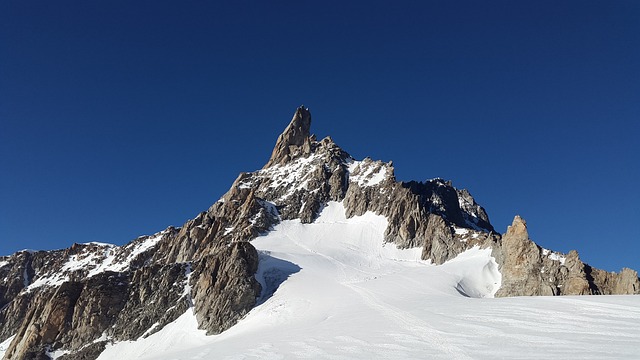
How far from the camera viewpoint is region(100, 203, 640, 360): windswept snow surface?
20016 mm

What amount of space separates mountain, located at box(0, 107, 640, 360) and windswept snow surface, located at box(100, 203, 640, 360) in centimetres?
66

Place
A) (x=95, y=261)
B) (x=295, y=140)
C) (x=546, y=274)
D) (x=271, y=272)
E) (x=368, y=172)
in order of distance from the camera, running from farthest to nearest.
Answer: (x=295, y=140) < (x=368, y=172) < (x=95, y=261) < (x=271, y=272) < (x=546, y=274)

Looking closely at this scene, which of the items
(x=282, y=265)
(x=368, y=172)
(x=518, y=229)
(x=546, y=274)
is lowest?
(x=282, y=265)

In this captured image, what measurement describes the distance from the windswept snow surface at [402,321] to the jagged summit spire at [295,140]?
8201cm

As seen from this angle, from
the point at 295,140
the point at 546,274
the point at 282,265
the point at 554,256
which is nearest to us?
the point at 546,274

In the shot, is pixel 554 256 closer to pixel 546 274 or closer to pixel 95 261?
pixel 546 274

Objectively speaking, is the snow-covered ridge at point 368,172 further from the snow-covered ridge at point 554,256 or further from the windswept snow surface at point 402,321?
the snow-covered ridge at point 554,256

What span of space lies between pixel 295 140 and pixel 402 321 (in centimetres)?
15078

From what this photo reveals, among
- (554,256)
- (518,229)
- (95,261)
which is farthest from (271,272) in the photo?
(95,261)

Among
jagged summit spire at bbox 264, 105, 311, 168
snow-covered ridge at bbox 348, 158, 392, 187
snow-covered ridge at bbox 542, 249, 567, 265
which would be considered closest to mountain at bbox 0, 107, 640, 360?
snow-covered ridge at bbox 542, 249, 567, 265

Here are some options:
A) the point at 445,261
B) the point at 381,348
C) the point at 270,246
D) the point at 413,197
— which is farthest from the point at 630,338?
the point at 413,197

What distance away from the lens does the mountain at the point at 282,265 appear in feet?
207

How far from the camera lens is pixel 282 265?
80500 mm

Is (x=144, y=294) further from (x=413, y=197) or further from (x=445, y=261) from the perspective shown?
(x=413, y=197)
